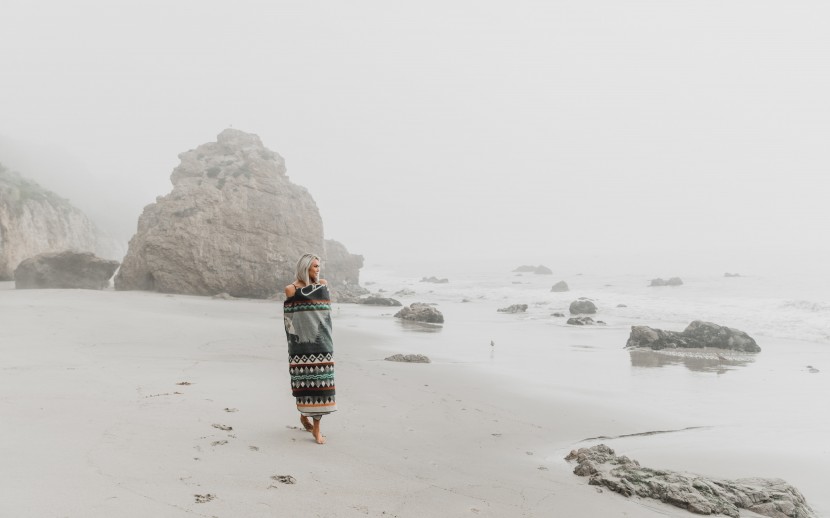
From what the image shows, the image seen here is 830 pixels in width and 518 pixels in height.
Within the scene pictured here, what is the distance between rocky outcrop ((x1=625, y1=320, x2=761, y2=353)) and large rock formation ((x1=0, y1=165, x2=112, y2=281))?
26.2 m

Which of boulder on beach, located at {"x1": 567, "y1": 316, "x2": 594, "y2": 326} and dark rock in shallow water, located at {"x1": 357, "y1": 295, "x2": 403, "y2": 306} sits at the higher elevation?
dark rock in shallow water, located at {"x1": 357, "y1": 295, "x2": 403, "y2": 306}

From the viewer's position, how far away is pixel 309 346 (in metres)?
5.80

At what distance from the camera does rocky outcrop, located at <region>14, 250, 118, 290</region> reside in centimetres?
2291

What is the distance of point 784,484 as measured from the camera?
5.19 metres

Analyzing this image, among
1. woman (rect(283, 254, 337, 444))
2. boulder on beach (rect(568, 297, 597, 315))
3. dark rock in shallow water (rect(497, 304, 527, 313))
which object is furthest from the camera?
dark rock in shallow water (rect(497, 304, 527, 313))

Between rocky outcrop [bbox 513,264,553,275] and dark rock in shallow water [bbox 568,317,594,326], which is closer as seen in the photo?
dark rock in shallow water [bbox 568,317,594,326]

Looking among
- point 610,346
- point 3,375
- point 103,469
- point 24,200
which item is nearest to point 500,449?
point 103,469

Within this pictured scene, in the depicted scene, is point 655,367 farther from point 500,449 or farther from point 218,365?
point 218,365

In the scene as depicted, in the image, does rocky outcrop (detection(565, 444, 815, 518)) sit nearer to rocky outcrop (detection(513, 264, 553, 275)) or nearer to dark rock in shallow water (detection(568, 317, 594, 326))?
dark rock in shallow water (detection(568, 317, 594, 326))

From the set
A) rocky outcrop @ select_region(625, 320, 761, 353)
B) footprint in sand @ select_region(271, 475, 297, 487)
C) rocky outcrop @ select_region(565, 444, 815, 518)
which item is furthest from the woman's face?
rocky outcrop @ select_region(625, 320, 761, 353)

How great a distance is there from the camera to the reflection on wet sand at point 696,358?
13.5 metres

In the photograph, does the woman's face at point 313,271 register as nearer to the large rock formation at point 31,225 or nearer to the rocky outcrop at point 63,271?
the rocky outcrop at point 63,271

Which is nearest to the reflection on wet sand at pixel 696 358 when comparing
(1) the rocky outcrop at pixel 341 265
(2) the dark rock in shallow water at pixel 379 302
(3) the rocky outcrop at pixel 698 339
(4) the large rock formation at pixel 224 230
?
(3) the rocky outcrop at pixel 698 339

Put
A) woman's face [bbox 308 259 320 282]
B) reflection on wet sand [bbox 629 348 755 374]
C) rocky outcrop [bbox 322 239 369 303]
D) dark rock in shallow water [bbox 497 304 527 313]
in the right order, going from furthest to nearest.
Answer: rocky outcrop [bbox 322 239 369 303] → dark rock in shallow water [bbox 497 304 527 313] → reflection on wet sand [bbox 629 348 755 374] → woman's face [bbox 308 259 320 282]
